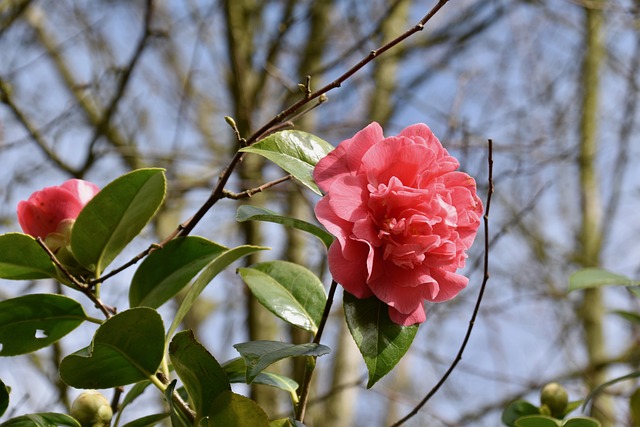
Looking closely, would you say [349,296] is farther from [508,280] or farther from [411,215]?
[508,280]

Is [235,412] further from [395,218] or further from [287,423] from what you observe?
[395,218]

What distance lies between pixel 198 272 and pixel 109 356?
132 millimetres

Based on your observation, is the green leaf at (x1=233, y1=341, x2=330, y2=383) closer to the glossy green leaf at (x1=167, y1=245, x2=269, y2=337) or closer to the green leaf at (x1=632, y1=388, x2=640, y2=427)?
the glossy green leaf at (x1=167, y1=245, x2=269, y2=337)

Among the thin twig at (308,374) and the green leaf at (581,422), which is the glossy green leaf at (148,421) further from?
the green leaf at (581,422)

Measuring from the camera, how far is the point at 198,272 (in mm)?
730

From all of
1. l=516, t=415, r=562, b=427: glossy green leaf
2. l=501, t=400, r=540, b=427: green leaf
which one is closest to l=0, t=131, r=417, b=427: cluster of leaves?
l=516, t=415, r=562, b=427: glossy green leaf

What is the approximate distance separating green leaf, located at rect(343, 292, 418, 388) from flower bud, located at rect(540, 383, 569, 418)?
1.13 feet

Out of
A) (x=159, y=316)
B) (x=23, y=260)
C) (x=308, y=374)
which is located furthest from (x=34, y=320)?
(x=308, y=374)

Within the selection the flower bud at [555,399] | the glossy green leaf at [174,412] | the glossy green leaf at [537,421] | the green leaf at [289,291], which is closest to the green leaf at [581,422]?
the glossy green leaf at [537,421]

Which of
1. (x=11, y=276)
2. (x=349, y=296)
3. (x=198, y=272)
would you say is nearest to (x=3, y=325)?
(x=11, y=276)

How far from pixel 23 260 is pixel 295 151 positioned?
283mm

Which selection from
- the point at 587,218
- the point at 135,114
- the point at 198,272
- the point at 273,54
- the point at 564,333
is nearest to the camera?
the point at 198,272

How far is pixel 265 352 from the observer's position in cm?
62

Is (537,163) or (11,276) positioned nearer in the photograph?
(11,276)
